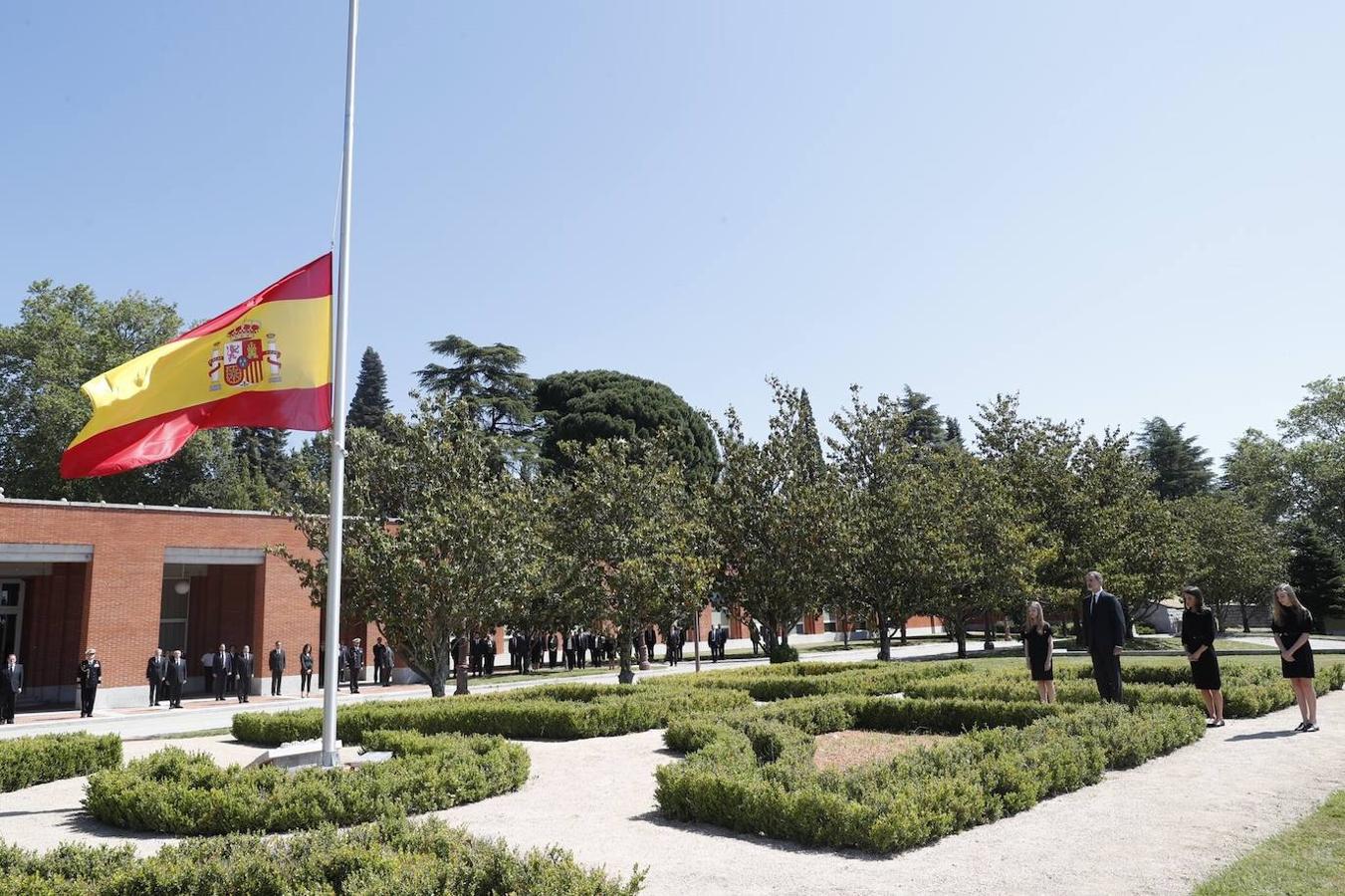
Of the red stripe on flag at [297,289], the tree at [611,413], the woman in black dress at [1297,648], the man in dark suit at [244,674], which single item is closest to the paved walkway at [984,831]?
the woman in black dress at [1297,648]

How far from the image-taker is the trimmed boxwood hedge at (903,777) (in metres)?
6.85

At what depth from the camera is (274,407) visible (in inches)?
411

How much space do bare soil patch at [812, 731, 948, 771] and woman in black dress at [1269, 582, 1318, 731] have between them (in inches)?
173

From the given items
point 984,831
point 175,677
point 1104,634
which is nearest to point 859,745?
point 1104,634

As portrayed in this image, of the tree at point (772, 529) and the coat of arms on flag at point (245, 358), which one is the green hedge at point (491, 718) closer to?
the coat of arms on flag at point (245, 358)

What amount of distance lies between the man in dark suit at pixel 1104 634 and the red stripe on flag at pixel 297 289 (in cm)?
1038

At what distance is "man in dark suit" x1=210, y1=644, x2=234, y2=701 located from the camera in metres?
26.7

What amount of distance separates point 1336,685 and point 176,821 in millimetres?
18172

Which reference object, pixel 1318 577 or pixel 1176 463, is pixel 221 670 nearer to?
pixel 1318 577

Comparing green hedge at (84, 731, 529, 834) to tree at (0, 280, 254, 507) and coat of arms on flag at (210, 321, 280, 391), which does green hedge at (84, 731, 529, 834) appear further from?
tree at (0, 280, 254, 507)

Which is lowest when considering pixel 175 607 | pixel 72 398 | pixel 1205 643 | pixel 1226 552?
pixel 1205 643

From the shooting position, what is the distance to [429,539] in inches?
723

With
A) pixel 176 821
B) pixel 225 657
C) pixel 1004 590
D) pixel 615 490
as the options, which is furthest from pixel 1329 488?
pixel 176 821

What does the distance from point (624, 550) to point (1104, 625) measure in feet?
42.9
